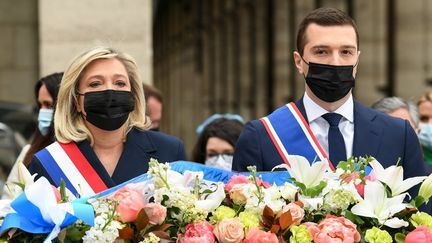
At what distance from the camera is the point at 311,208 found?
4.79 m

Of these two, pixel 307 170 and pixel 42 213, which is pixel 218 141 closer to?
pixel 307 170

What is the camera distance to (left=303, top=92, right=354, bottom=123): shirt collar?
5.74 m

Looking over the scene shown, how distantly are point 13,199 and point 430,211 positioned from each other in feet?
6.16

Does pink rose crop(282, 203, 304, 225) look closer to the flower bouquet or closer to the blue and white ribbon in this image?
the flower bouquet

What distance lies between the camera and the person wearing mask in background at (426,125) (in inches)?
372

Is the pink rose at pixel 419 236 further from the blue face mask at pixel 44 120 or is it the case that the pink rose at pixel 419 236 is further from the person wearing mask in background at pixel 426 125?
the person wearing mask in background at pixel 426 125

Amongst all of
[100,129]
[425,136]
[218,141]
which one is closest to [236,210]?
[100,129]

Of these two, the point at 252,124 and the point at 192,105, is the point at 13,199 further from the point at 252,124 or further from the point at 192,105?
the point at 192,105

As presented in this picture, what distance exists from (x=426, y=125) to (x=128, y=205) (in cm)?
534

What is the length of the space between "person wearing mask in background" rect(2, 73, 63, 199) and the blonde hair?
1149mm

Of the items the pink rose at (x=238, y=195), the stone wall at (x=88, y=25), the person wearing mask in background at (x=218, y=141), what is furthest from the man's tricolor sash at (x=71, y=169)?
the stone wall at (x=88, y=25)

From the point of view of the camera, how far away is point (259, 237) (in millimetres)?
4602

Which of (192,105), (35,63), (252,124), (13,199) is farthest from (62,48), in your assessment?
(192,105)

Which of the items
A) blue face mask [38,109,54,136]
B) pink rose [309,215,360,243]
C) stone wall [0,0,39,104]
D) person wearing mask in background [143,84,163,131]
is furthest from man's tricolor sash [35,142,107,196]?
stone wall [0,0,39,104]
